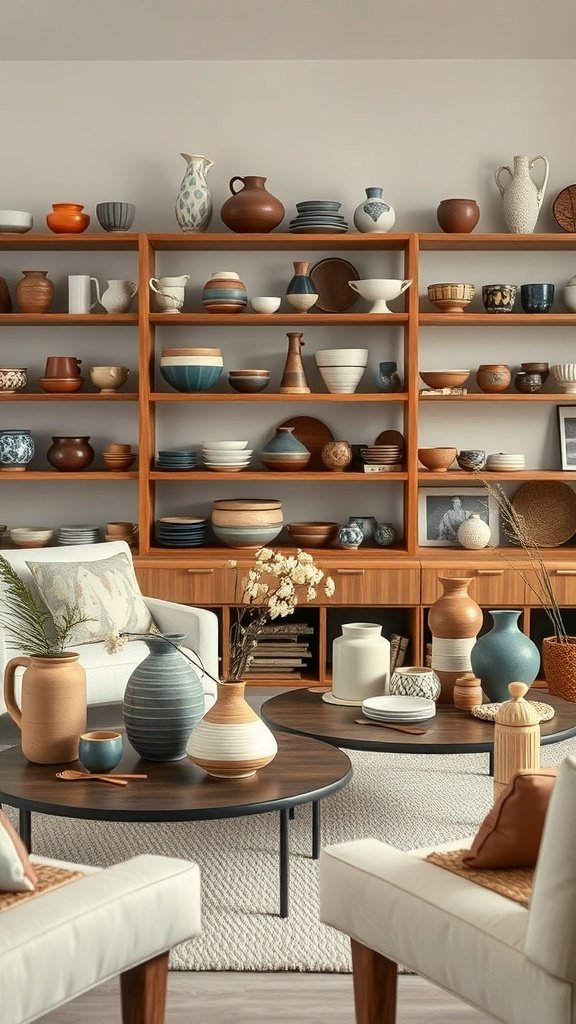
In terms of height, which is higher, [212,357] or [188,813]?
[212,357]

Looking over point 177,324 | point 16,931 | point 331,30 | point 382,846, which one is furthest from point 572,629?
point 16,931

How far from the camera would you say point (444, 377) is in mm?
5246

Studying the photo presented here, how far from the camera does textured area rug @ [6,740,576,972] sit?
2.66m

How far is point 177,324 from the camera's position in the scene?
548 cm

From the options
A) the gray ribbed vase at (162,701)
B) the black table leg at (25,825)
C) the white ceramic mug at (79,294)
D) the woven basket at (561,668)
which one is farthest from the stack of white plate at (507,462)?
the black table leg at (25,825)

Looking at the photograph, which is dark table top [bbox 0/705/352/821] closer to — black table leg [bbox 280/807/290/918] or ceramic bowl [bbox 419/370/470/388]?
black table leg [bbox 280/807/290/918]

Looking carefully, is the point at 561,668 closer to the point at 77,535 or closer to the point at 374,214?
the point at 374,214

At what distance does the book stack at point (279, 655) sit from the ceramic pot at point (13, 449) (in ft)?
4.65

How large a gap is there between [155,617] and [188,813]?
1.94 meters

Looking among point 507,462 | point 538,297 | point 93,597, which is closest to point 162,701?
point 93,597

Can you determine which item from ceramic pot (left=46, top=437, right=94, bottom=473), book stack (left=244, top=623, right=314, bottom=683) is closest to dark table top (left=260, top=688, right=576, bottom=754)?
book stack (left=244, top=623, right=314, bottom=683)

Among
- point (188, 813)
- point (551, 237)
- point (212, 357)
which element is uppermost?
point (551, 237)

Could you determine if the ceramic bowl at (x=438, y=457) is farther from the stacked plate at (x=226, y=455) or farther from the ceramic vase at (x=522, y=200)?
the ceramic vase at (x=522, y=200)

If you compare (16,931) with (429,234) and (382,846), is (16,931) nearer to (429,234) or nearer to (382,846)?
(382,846)
